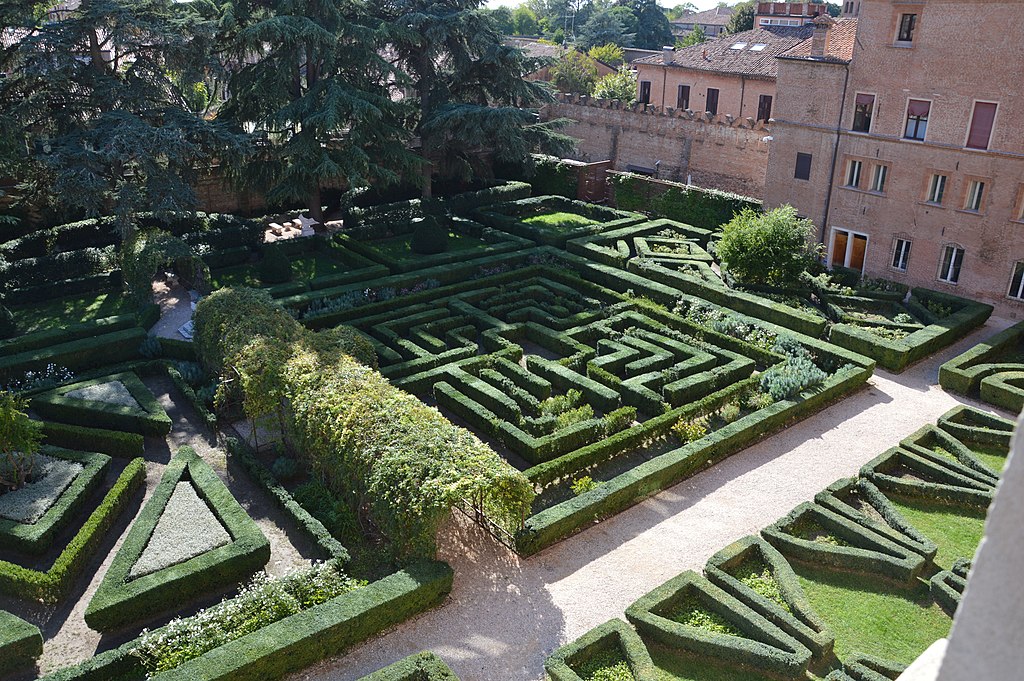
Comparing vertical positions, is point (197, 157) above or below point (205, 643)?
above

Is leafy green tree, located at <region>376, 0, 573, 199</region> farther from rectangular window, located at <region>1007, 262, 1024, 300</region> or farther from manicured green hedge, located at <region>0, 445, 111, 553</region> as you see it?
manicured green hedge, located at <region>0, 445, 111, 553</region>

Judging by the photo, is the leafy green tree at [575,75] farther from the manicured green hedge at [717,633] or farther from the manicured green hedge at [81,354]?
the manicured green hedge at [717,633]

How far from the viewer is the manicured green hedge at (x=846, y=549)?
→ 1439 centimetres

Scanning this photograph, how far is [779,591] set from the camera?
13875 mm

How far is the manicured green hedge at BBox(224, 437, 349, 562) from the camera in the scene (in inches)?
565

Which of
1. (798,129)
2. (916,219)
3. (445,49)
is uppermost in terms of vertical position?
(445,49)

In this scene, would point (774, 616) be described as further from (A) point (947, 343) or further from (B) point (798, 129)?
(B) point (798, 129)

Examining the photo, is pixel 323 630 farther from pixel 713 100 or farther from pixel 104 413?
pixel 713 100

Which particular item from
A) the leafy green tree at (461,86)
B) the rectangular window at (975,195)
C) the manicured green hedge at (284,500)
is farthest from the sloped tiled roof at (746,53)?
the manicured green hedge at (284,500)

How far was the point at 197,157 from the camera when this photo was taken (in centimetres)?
2870

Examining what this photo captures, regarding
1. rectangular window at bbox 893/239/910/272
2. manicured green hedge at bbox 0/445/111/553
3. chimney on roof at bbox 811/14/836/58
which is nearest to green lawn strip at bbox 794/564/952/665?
manicured green hedge at bbox 0/445/111/553

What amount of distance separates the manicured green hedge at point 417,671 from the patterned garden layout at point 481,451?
45 mm

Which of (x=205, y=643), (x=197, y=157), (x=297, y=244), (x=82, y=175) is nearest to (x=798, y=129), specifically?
(x=297, y=244)

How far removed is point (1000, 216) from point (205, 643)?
89.1 feet
